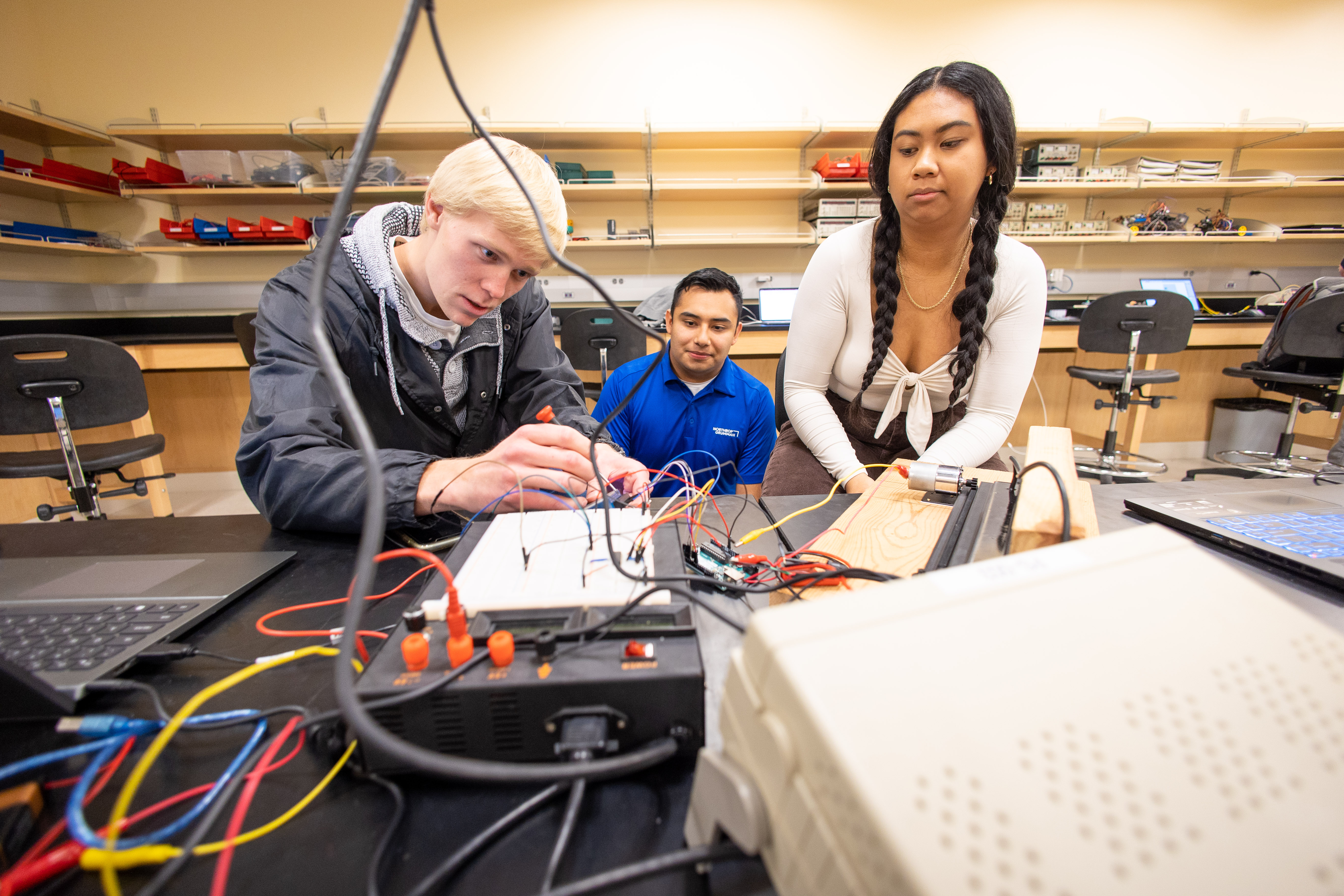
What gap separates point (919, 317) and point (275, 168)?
136 inches

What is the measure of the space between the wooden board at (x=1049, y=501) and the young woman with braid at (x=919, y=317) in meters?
0.37

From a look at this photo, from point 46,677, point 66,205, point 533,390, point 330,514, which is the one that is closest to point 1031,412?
point 533,390

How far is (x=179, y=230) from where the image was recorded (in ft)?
9.80

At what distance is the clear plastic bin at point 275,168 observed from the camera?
294 centimetres

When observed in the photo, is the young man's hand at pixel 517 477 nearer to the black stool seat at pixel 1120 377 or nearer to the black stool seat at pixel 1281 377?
the black stool seat at pixel 1120 377

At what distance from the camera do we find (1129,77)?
337cm

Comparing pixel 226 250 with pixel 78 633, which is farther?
pixel 226 250

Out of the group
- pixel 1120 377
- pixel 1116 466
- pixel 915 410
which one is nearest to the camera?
pixel 915 410

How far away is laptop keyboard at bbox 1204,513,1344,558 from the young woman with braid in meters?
0.50

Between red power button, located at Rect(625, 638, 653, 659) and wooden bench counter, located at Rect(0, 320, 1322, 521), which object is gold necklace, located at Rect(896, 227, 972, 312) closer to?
red power button, located at Rect(625, 638, 653, 659)

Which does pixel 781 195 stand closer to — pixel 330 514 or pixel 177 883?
pixel 330 514

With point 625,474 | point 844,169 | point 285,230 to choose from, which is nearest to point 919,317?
point 625,474

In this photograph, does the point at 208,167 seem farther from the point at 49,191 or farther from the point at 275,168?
the point at 49,191

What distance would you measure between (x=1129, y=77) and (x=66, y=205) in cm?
646
